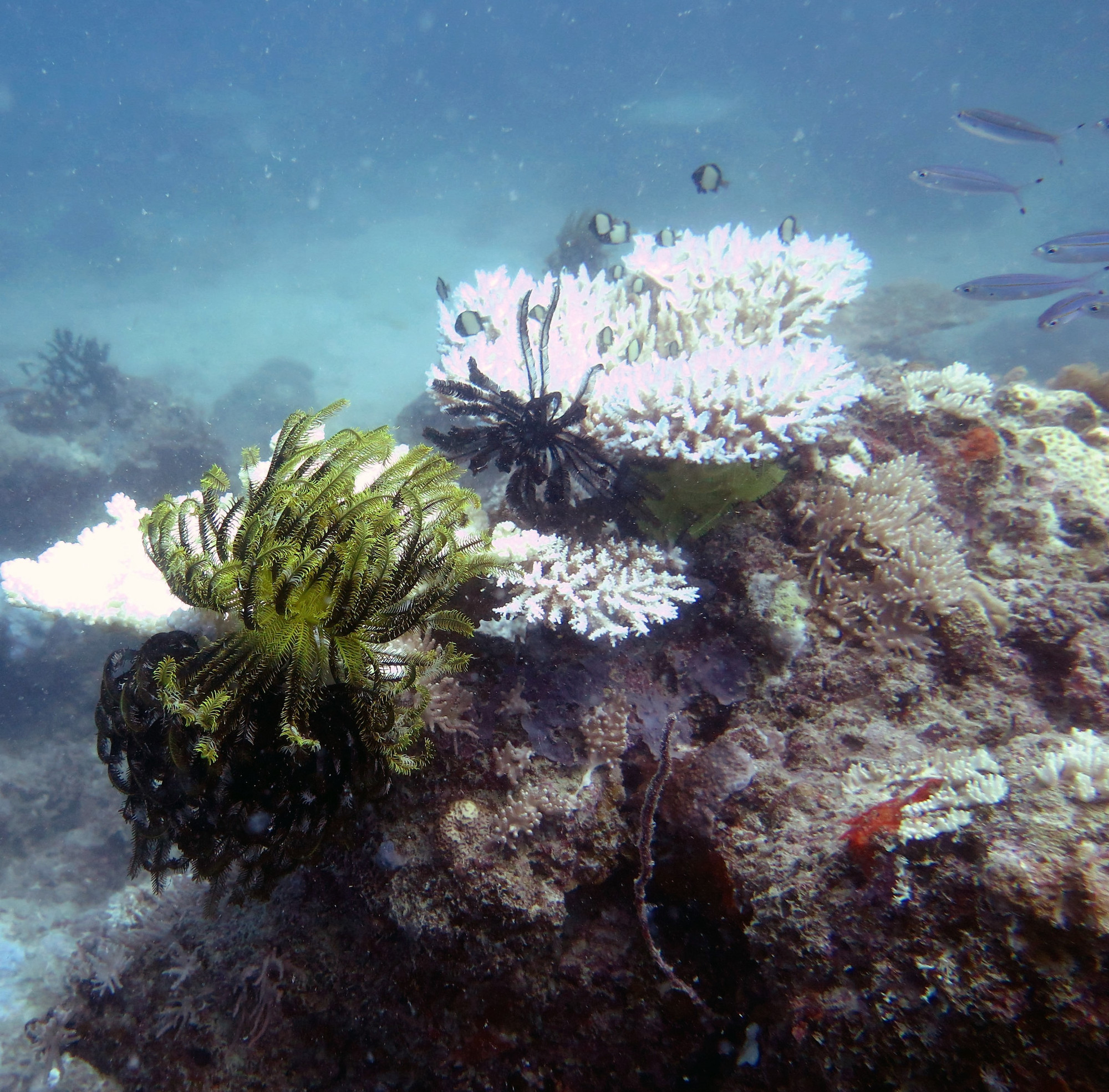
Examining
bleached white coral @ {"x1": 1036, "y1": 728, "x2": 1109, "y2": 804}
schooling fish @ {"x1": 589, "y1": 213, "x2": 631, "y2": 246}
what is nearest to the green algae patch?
bleached white coral @ {"x1": 1036, "y1": 728, "x2": 1109, "y2": 804}

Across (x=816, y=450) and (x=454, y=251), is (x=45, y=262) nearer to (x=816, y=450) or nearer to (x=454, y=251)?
(x=454, y=251)

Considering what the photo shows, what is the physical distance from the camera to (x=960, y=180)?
339 inches

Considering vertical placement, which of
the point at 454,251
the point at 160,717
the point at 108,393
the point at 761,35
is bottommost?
the point at 160,717

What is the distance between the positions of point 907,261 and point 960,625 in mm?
63325

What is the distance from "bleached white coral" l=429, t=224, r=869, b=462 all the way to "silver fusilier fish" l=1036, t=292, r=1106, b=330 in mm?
3169

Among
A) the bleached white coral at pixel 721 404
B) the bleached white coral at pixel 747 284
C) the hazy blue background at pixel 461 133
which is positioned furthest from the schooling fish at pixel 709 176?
the hazy blue background at pixel 461 133

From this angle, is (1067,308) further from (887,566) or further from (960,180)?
(887,566)

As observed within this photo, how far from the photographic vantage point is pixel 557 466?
339 cm

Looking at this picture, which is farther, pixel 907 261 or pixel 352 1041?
pixel 907 261

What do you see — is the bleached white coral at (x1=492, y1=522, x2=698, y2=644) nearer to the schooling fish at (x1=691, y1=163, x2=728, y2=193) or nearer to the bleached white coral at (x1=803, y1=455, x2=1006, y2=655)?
the bleached white coral at (x1=803, y1=455, x2=1006, y2=655)

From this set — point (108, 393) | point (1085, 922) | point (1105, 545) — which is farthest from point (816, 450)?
point (108, 393)

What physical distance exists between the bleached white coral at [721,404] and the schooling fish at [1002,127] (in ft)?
28.8

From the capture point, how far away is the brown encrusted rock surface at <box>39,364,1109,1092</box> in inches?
73.9

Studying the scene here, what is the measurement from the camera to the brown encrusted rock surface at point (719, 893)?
188 centimetres
